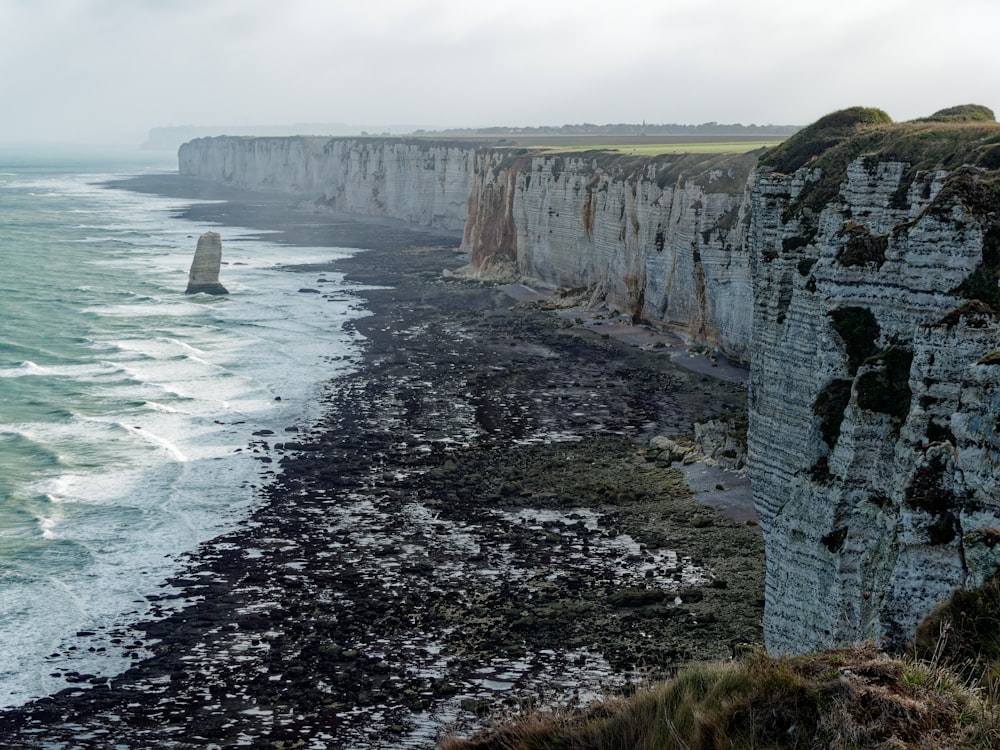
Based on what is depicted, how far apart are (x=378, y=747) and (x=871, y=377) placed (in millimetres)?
9875

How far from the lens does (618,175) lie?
197 feet

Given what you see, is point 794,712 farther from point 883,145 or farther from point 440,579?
point 883,145

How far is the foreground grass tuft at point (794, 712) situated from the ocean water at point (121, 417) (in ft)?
44.2

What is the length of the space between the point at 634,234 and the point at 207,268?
94.0ft

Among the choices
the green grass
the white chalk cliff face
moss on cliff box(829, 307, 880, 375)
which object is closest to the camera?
moss on cliff box(829, 307, 880, 375)

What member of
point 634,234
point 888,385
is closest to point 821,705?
point 888,385

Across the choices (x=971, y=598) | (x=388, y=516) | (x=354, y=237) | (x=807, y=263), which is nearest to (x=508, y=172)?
(x=354, y=237)

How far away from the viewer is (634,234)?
56.3 metres

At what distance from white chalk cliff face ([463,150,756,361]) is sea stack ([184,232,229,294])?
1828cm

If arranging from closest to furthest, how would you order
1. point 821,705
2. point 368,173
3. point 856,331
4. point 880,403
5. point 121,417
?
point 821,705 → point 880,403 → point 856,331 → point 121,417 → point 368,173

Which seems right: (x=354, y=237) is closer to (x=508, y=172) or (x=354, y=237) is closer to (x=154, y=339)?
(x=508, y=172)

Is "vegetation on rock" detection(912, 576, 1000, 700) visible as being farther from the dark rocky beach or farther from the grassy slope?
the dark rocky beach

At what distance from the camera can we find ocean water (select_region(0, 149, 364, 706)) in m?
23.3

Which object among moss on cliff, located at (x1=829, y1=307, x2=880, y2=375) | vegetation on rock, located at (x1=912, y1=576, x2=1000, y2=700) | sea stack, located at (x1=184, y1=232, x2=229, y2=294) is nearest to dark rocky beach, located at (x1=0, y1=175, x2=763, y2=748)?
vegetation on rock, located at (x1=912, y1=576, x2=1000, y2=700)
